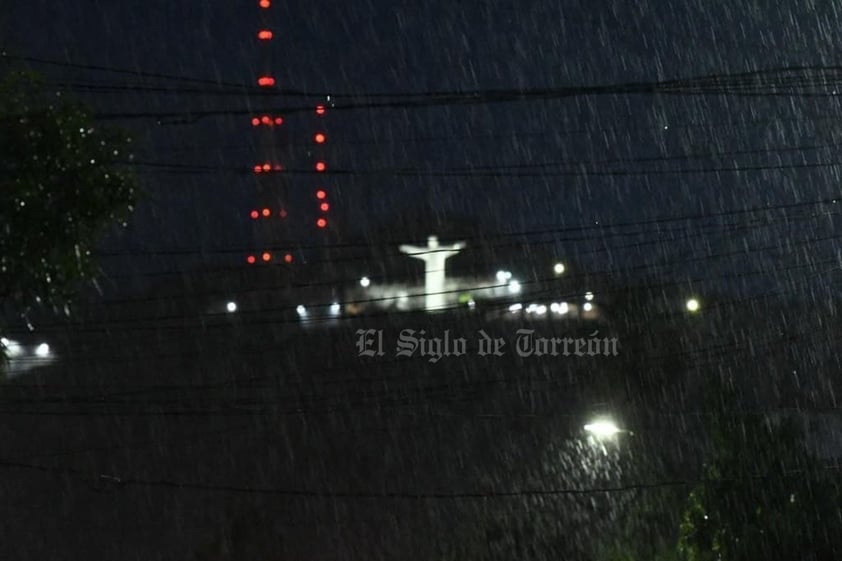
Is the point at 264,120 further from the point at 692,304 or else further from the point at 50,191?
the point at 692,304

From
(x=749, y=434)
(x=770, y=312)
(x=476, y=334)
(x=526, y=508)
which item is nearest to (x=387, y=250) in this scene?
(x=476, y=334)

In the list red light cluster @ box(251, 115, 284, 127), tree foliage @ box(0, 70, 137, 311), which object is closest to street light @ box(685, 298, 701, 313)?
red light cluster @ box(251, 115, 284, 127)

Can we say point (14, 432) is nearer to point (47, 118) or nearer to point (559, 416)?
point (559, 416)

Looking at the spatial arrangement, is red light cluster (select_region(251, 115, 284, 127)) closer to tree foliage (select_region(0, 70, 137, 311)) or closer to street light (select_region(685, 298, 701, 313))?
tree foliage (select_region(0, 70, 137, 311))

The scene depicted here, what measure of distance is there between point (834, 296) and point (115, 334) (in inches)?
876

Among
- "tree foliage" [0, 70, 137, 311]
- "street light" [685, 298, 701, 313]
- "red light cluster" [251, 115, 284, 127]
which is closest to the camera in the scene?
"tree foliage" [0, 70, 137, 311]

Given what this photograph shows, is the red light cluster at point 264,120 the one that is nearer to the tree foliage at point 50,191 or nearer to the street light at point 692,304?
the tree foliage at point 50,191

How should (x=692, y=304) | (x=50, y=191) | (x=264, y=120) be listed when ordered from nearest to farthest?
(x=50, y=191), (x=264, y=120), (x=692, y=304)

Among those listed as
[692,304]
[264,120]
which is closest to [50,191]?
[264,120]

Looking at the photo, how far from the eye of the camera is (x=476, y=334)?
3553 cm

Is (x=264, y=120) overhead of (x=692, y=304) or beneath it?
beneath

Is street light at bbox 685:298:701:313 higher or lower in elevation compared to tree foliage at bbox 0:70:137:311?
higher

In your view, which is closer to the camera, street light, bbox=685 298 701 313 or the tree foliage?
the tree foliage

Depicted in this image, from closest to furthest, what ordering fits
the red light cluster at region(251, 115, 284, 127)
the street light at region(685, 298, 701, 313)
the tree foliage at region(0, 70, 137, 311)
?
the tree foliage at region(0, 70, 137, 311)
the red light cluster at region(251, 115, 284, 127)
the street light at region(685, 298, 701, 313)
